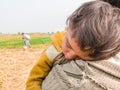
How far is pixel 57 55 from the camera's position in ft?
6.66

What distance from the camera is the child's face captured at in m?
1.82

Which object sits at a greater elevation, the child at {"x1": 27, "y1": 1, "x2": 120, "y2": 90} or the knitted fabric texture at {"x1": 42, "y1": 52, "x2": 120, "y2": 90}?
the child at {"x1": 27, "y1": 1, "x2": 120, "y2": 90}

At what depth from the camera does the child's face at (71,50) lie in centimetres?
182

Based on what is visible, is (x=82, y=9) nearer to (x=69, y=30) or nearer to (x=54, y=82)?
(x=69, y=30)

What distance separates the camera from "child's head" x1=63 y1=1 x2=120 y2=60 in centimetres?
177

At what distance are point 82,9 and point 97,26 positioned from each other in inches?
5.2

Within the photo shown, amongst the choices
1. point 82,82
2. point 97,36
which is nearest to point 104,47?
point 97,36

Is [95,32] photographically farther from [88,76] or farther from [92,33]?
[88,76]

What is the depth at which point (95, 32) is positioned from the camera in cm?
176

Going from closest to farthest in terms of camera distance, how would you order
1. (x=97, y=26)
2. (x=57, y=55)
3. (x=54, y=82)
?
1. (x=97, y=26)
2. (x=54, y=82)
3. (x=57, y=55)

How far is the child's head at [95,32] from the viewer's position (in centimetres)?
177

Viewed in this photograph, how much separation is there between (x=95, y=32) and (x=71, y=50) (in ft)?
0.57

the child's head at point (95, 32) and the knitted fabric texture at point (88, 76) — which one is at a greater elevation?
the child's head at point (95, 32)

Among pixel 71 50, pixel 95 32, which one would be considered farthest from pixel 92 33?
pixel 71 50
